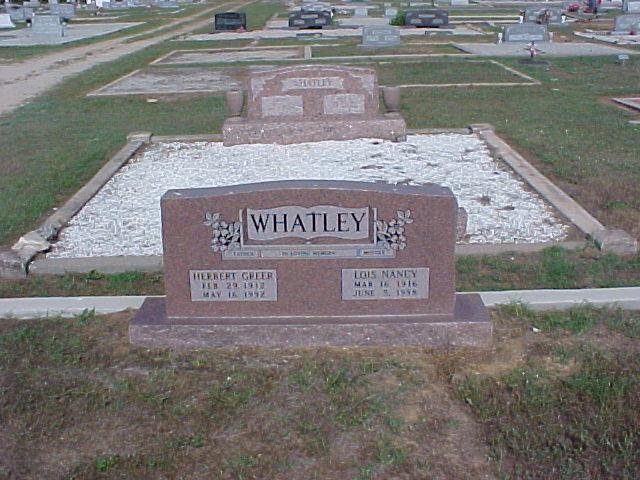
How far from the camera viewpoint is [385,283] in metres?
4.61

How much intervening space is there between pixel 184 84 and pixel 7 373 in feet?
47.9

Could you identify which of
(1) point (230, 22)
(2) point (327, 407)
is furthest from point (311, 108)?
(1) point (230, 22)

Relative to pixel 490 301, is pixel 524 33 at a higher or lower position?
higher

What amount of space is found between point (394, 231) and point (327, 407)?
3.60ft

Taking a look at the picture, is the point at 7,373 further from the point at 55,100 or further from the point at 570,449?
the point at 55,100

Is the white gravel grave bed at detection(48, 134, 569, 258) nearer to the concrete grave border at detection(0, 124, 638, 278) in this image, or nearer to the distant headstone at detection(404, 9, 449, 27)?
the concrete grave border at detection(0, 124, 638, 278)

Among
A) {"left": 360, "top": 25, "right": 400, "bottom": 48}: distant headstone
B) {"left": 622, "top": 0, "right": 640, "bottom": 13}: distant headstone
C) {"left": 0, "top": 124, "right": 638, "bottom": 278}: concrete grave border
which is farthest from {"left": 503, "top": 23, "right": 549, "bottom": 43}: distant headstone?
{"left": 0, "top": 124, "right": 638, "bottom": 278}: concrete grave border

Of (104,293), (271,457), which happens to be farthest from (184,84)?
(271,457)

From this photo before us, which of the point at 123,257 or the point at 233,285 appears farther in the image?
the point at 123,257

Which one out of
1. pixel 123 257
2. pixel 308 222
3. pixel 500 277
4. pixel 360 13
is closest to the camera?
pixel 308 222

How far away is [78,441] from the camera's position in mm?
3812

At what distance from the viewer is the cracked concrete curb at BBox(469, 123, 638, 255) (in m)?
6.23

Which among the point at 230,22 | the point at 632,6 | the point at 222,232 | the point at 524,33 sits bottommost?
the point at 230,22

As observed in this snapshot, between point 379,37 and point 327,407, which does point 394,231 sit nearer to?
point 327,407
